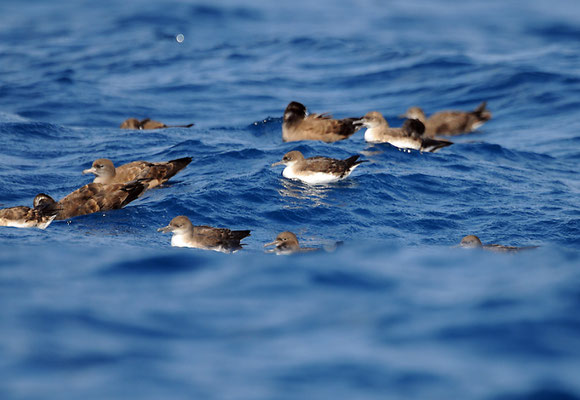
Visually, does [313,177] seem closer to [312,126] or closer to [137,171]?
[137,171]

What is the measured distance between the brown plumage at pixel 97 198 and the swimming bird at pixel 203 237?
6.69 feet

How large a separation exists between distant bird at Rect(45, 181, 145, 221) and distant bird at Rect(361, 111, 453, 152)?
605 cm

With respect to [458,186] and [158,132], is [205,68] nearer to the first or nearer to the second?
[158,132]

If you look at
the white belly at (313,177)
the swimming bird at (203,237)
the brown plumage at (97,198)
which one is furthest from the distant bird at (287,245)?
the white belly at (313,177)

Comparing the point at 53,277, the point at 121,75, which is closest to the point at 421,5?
the point at 121,75

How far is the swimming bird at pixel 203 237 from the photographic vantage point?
10.4 m

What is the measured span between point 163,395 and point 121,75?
20.6 meters

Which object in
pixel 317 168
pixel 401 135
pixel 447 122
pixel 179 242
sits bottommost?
pixel 179 242

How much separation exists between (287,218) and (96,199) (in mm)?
2974

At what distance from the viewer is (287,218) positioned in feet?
40.8

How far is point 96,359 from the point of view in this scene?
18.6 feet

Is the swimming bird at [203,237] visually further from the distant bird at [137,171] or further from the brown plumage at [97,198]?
the distant bird at [137,171]

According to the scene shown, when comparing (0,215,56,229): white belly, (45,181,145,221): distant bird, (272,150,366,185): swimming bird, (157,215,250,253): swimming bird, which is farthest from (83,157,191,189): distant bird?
(157,215,250,253): swimming bird

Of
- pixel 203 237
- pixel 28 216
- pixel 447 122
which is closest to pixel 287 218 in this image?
pixel 203 237
